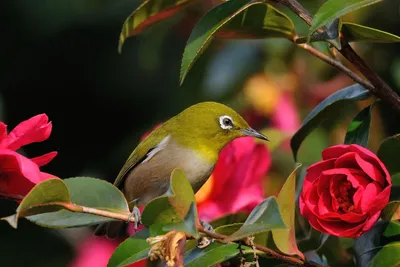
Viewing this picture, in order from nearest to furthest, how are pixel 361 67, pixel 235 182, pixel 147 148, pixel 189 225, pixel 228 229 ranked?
pixel 189 225 < pixel 228 229 < pixel 361 67 < pixel 235 182 < pixel 147 148

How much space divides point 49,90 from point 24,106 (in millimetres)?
185

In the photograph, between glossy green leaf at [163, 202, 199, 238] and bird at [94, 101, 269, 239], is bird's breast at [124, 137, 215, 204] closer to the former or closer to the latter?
bird at [94, 101, 269, 239]

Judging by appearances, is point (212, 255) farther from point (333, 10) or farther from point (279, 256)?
point (333, 10)

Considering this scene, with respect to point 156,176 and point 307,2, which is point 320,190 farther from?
point 307,2

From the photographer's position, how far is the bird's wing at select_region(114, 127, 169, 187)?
2754mm

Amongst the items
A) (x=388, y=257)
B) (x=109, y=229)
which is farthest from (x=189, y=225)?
(x=109, y=229)

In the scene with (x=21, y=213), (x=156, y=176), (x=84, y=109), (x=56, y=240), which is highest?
(x=21, y=213)

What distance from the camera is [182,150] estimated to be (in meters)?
2.77

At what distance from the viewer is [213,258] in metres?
1.54

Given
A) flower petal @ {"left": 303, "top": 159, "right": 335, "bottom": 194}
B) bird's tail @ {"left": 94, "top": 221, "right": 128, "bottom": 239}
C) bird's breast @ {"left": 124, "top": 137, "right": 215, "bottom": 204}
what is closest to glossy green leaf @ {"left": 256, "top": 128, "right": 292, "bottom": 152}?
bird's breast @ {"left": 124, "top": 137, "right": 215, "bottom": 204}

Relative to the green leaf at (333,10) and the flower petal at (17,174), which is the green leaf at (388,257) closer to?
the green leaf at (333,10)

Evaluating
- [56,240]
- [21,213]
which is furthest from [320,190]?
[56,240]

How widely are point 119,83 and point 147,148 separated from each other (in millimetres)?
1532

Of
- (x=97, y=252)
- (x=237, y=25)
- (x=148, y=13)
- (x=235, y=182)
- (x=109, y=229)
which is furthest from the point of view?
(x=97, y=252)
